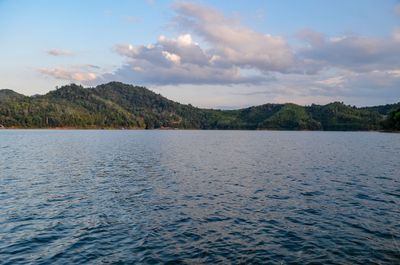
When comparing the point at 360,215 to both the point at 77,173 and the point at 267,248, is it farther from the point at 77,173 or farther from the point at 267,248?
the point at 77,173

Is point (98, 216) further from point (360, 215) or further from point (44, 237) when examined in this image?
point (360, 215)

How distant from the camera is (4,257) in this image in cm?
2186

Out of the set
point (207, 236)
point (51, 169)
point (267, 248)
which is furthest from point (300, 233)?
point (51, 169)

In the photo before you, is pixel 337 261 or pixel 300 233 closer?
pixel 337 261

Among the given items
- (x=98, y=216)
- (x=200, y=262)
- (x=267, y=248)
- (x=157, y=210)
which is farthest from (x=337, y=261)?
(x=98, y=216)

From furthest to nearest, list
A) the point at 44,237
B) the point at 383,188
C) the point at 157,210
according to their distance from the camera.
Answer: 1. the point at 383,188
2. the point at 157,210
3. the point at 44,237

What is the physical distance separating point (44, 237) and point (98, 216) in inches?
259

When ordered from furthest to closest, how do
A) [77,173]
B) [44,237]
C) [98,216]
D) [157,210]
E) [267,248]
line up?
[77,173], [157,210], [98,216], [44,237], [267,248]

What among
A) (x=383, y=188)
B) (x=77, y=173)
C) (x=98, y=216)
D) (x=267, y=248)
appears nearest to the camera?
(x=267, y=248)

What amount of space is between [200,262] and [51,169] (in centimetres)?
5101

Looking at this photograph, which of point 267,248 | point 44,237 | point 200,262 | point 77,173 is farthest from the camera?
point 77,173

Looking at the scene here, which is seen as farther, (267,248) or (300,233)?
(300,233)

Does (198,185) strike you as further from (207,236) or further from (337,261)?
(337,261)

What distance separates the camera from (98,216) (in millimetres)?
31906
